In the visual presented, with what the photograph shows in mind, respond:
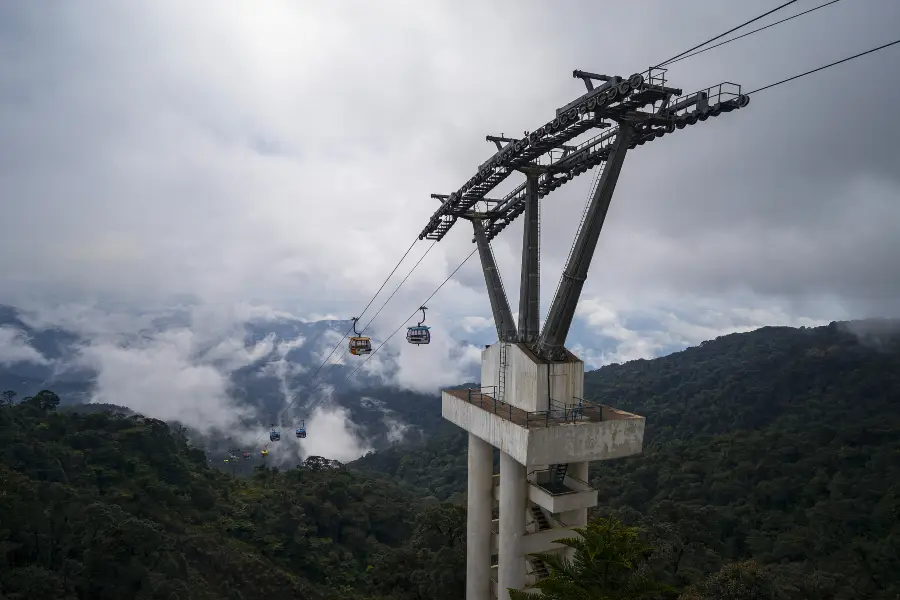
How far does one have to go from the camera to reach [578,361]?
14.9 m

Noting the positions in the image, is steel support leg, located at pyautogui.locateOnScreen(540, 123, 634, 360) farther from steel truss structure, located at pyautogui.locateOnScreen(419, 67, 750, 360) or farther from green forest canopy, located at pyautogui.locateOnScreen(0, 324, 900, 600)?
green forest canopy, located at pyautogui.locateOnScreen(0, 324, 900, 600)

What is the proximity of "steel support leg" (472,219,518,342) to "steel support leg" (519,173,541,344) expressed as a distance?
0.59 meters

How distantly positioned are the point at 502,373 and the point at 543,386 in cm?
213

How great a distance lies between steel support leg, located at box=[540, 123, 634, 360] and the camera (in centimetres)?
1320

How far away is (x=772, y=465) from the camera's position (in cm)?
6134

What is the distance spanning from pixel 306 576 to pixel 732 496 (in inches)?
1782

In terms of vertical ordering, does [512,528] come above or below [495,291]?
below

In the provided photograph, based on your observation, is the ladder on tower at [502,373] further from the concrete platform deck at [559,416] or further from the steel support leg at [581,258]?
the steel support leg at [581,258]

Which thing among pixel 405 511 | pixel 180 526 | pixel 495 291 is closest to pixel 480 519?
pixel 495 291

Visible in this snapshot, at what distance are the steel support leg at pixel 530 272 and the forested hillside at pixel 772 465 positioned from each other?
19.7m

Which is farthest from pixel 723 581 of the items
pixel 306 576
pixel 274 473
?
pixel 274 473

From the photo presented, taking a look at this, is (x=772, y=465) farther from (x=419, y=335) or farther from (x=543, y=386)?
(x=543, y=386)

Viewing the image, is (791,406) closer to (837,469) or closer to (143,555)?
(837,469)

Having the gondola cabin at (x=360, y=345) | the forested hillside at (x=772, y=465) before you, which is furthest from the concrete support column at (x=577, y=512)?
the gondola cabin at (x=360, y=345)
